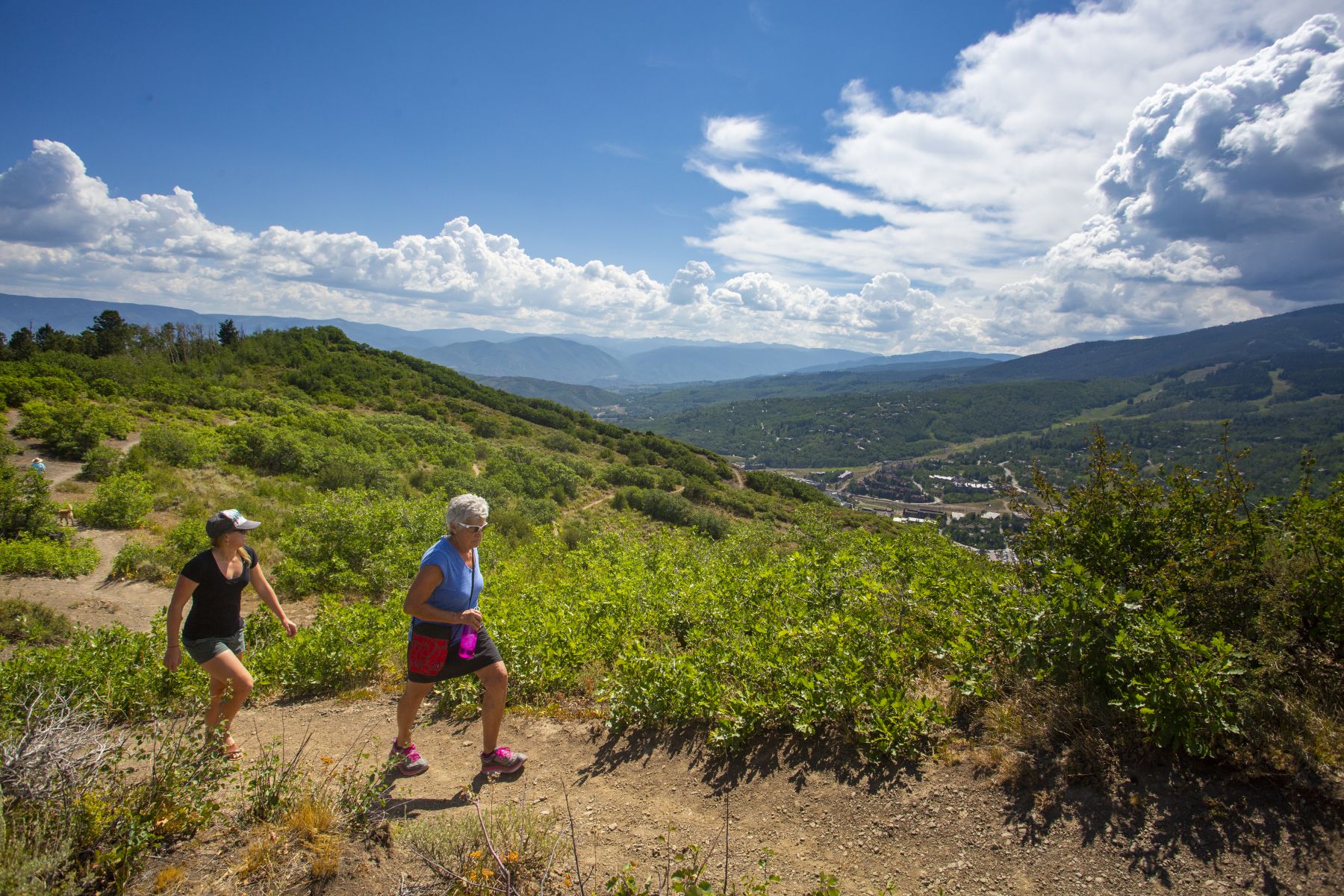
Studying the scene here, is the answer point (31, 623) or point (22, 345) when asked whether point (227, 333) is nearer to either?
point (22, 345)

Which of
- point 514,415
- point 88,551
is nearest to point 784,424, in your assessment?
point 514,415

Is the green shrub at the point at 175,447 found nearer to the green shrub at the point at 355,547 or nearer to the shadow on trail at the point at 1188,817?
the green shrub at the point at 355,547

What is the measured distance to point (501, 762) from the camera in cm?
415

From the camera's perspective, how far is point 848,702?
12.3ft

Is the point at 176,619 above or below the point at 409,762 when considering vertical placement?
above

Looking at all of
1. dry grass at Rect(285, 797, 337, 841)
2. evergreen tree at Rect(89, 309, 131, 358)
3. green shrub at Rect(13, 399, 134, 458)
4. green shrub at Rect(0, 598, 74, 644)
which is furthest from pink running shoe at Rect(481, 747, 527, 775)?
evergreen tree at Rect(89, 309, 131, 358)

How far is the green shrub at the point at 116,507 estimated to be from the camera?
37.0 ft

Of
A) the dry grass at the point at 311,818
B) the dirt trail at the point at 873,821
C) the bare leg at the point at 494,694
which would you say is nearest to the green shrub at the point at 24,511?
the dirt trail at the point at 873,821

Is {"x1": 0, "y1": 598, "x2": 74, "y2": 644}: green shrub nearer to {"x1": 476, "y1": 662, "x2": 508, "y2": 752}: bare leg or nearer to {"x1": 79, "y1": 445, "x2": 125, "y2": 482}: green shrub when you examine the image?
{"x1": 476, "y1": 662, "x2": 508, "y2": 752}: bare leg

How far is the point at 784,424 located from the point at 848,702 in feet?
586

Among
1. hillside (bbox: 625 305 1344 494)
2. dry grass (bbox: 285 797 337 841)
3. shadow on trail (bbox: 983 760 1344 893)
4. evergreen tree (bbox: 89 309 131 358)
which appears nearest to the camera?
shadow on trail (bbox: 983 760 1344 893)

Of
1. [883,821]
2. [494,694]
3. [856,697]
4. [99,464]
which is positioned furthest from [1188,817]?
[99,464]

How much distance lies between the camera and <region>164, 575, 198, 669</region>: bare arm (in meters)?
3.92

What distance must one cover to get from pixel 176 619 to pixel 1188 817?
5.97 meters
